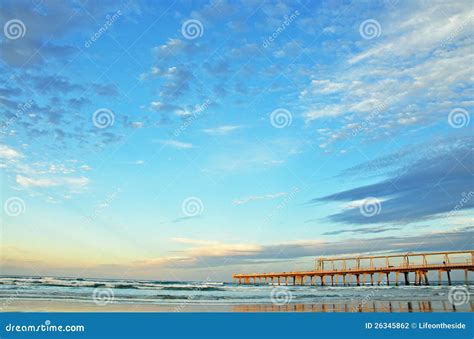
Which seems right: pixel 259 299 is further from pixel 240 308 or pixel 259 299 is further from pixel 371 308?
pixel 371 308

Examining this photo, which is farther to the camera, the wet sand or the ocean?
the ocean

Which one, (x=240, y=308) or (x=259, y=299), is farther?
(x=259, y=299)

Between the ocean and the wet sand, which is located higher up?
the ocean

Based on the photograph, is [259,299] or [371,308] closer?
[371,308]

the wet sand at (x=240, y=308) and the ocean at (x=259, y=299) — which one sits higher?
the ocean at (x=259, y=299)

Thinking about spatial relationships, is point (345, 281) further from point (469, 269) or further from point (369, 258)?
point (469, 269)

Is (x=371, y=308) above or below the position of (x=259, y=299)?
below

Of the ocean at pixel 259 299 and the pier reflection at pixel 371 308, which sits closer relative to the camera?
the pier reflection at pixel 371 308

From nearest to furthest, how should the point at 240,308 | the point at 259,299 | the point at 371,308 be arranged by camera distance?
1. the point at 371,308
2. the point at 240,308
3. the point at 259,299

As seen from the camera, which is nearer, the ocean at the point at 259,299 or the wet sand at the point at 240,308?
the wet sand at the point at 240,308

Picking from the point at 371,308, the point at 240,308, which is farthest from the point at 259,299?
the point at 371,308

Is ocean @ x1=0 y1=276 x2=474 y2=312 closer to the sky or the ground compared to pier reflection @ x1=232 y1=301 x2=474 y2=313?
closer to the sky

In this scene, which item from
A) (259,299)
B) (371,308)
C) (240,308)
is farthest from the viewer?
(259,299)
